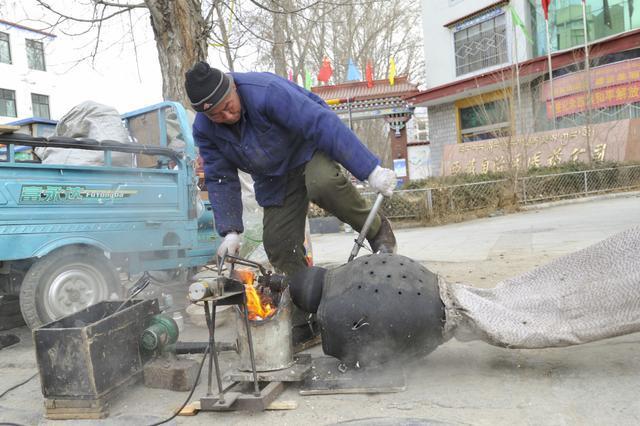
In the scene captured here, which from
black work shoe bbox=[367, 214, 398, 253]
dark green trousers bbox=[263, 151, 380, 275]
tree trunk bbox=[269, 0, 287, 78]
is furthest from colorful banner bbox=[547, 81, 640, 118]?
dark green trousers bbox=[263, 151, 380, 275]

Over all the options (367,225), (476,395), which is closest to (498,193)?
(367,225)

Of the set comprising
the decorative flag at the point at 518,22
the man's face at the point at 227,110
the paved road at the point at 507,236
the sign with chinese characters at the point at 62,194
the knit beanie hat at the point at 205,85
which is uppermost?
the decorative flag at the point at 518,22

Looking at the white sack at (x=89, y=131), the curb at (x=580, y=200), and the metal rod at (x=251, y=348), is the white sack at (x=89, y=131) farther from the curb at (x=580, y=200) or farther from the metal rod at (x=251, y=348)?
the curb at (x=580, y=200)

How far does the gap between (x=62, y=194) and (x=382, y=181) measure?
8.49 ft

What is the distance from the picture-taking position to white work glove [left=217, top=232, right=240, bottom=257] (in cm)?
302

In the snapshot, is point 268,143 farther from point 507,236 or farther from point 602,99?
point 602,99

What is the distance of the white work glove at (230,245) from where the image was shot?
302 cm

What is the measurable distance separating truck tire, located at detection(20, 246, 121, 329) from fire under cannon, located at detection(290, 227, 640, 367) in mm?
2170

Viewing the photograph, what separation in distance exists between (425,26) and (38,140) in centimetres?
2332

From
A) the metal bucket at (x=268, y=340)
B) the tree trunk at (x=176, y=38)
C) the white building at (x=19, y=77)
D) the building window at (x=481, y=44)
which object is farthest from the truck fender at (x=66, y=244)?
the white building at (x=19, y=77)

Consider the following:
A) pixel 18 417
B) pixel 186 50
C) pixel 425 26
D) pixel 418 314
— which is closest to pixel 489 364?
pixel 418 314

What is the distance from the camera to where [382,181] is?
9.16ft

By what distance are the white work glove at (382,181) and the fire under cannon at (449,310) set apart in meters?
0.41

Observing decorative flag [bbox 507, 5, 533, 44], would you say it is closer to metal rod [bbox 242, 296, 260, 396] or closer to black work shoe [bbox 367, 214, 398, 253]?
black work shoe [bbox 367, 214, 398, 253]
